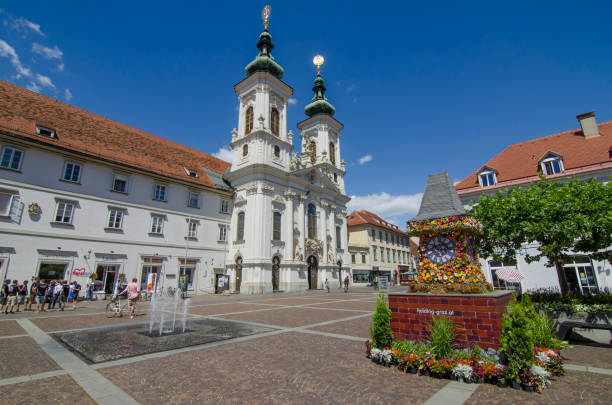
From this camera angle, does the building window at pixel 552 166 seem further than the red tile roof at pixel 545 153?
Yes

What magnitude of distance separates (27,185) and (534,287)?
36.4 metres

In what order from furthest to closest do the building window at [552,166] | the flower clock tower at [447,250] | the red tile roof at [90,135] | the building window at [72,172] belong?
1. the building window at [552,166]
2. the building window at [72,172]
3. the red tile roof at [90,135]
4. the flower clock tower at [447,250]

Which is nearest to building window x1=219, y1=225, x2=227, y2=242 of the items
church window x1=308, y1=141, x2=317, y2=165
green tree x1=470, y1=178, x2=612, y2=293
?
church window x1=308, y1=141, x2=317, y2=165

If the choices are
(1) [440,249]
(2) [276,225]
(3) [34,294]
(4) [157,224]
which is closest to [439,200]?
(1) [440,249]

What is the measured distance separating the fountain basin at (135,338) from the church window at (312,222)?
25.5 meters

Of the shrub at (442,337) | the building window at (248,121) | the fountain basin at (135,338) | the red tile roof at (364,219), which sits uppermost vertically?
the building window at (248,121)

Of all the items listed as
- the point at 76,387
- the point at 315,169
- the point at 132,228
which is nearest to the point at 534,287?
the point at 315,169

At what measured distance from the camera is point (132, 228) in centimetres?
2377

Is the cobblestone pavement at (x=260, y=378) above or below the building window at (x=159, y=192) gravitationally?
below

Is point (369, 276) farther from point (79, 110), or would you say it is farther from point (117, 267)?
point (79, 110)

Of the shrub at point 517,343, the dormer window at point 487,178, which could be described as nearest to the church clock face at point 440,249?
the shrub at point 517,343

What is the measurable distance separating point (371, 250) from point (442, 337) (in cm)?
4378

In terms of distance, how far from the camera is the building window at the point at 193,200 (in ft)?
92.2

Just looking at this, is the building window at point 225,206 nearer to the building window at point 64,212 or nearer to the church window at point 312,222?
the church window at point 312,222
